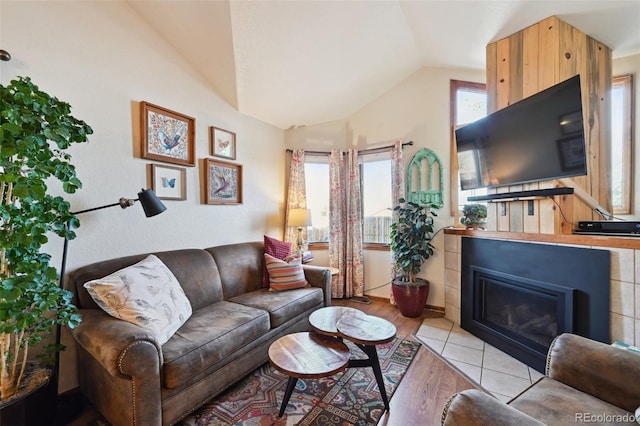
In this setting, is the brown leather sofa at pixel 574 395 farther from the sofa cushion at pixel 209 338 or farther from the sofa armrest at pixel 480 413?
the sofa cushion at pixel 209 338

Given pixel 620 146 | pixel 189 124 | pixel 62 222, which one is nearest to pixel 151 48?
pixel 189 124

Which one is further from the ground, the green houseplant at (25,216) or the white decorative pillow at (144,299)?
the green houseplant at (25,216)

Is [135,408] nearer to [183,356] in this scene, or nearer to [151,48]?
[183,356]

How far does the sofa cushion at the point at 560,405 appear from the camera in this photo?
0.93m

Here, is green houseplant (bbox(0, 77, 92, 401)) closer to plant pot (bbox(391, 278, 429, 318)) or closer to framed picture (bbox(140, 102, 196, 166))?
framed picture (bbox(140, 102, 196, 166))

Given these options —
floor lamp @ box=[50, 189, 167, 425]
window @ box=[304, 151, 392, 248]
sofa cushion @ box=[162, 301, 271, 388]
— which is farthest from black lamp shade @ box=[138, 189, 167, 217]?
window @ box=[304, 151, 392, 248]

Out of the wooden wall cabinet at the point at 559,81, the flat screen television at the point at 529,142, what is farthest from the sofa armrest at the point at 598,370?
the flat screen television at the point at 529,142

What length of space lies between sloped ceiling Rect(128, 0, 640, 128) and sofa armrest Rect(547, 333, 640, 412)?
2387 mm

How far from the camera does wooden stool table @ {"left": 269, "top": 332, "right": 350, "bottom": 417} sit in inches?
50.6

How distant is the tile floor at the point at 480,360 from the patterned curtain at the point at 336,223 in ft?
4.01

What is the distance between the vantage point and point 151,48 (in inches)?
85.4

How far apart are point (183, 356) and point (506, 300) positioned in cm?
257

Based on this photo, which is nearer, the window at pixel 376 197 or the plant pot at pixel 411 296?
the plant pot at pixel 411 296

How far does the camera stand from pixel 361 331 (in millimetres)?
1603
